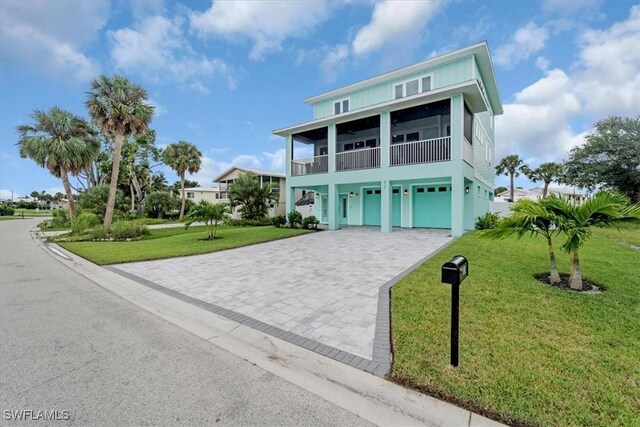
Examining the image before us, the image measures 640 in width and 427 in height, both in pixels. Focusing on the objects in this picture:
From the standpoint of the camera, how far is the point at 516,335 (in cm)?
342

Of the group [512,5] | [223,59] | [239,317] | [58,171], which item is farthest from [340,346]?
[58,171]

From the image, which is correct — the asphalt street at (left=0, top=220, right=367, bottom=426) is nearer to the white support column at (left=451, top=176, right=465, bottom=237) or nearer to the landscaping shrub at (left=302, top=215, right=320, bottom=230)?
the white support column at (left=451, top=176, right=465, bottom=237)

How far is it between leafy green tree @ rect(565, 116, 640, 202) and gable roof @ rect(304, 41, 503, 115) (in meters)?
9.57

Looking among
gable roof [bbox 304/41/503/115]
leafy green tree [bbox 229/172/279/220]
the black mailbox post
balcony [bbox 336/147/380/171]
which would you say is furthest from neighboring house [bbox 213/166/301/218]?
the black mailbox post

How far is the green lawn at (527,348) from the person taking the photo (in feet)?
7.38

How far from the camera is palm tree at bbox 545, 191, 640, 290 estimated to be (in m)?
4.53

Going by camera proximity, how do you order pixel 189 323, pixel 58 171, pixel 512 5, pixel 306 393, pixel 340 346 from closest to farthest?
pixel 306 393, pixel 340 346, pixel 189 323, pixel 512 5, pixel 58 171

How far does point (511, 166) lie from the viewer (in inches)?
1550

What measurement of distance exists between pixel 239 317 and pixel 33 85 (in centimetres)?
2430

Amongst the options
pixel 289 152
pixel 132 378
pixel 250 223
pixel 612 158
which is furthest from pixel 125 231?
pixel 612 158

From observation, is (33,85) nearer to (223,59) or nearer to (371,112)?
(223,59)

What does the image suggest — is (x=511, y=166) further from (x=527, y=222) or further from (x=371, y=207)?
(x=527, y=222)

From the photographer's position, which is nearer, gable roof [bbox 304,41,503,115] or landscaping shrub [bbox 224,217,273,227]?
gable roof [bbox 304,41,503,115]

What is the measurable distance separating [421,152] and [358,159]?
378 cm
